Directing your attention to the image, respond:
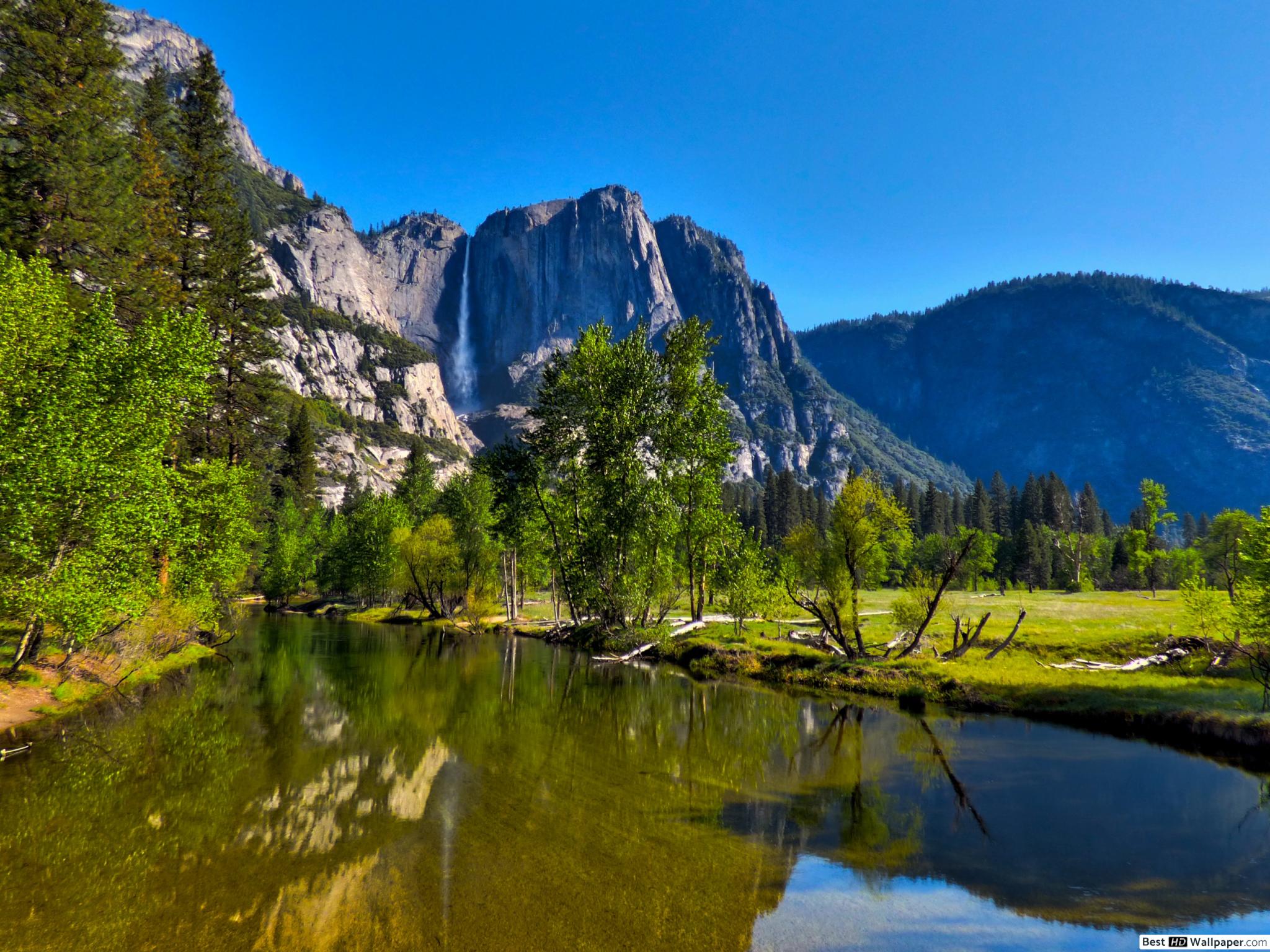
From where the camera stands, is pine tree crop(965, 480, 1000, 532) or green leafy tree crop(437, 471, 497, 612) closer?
green leafy tree crop(437, 471, 497, 612)

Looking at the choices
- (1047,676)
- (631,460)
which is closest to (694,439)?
(631,460)

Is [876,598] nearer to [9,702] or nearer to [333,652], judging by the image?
[333,652]

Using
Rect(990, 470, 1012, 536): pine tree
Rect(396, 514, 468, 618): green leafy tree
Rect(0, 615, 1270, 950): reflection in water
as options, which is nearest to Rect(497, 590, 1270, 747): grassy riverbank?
Rect(0, 615, 1270, 950): reflection in water

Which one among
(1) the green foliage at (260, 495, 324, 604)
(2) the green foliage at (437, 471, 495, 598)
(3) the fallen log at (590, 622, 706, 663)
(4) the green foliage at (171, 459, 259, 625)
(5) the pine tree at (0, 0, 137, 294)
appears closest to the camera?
(5) the pine tree at (0, 0, 137, 294)

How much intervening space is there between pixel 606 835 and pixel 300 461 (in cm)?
11174

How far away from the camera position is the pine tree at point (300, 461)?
104m

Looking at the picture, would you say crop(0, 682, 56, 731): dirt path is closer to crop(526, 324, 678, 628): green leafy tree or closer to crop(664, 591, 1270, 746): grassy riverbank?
crop(526, 324, 678, 628): green leafy tree

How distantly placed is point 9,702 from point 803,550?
31.9 metres

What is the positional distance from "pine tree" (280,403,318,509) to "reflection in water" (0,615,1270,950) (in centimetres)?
9327

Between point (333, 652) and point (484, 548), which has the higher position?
point (484, 548)

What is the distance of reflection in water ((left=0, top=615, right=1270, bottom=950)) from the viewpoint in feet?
29.5

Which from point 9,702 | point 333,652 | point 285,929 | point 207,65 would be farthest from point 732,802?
point 207,65

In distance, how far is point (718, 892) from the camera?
10055 mm

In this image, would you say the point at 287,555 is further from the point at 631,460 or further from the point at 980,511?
the point at 980,511
